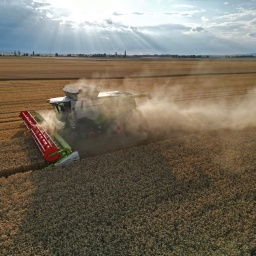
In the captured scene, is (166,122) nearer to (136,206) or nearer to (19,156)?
(19,156)

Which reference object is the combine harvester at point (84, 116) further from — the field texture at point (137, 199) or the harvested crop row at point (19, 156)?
the field texture at point (137, 199)

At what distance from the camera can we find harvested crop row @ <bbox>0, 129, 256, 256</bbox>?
6141 millimetres

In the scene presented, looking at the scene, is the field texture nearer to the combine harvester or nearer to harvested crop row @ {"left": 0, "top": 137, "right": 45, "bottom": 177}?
harvested crop row @ {"left": 0, "top": 137, "right": 45, "bottom": 177}

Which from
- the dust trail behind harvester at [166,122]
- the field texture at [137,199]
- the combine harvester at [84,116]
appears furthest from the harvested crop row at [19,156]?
the dust trail behind harvester at [166,122]

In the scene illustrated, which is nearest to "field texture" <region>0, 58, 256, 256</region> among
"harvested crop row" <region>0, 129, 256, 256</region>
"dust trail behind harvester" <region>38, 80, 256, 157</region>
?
"harvested crop row" <region>0, 129, 256, 256</region>

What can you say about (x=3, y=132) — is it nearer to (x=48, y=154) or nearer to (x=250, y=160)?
(x=48, y=154)

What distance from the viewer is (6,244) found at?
20.1 ft

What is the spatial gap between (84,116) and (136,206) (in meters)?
5.38

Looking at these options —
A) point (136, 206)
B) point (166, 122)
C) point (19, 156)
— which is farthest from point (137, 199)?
point (166, 122)

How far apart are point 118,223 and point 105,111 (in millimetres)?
6296

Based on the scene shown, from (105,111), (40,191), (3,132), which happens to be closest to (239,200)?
(40,191)

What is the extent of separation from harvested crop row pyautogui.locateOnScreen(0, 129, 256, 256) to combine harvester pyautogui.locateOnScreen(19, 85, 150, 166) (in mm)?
2010

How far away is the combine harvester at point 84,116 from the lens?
38.0 feet

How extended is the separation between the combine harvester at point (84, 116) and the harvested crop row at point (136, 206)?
2.01 metres
